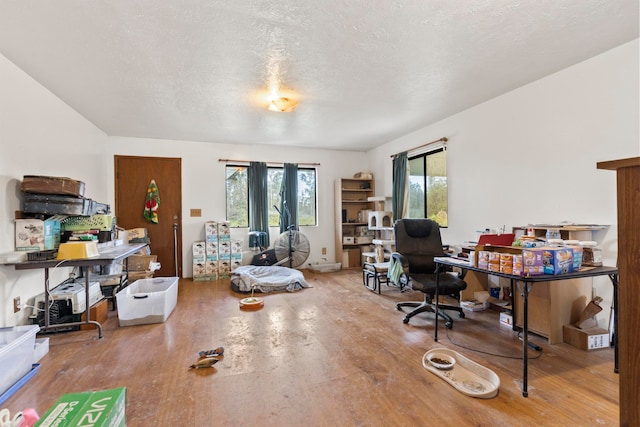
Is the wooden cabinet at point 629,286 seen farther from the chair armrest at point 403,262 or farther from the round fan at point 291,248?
the round fan at point 291,248

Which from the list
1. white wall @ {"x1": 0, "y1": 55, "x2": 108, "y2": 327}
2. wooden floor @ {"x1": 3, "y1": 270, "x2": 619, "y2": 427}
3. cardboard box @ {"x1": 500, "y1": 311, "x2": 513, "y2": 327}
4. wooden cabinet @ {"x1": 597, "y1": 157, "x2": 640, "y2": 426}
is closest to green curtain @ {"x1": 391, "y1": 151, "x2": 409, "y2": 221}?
wooden floor @ {"x1": 3, "y1": 270, "x2": 619, "y2": 427}

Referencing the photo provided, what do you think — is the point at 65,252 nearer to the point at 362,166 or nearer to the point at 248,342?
the point at 248,342

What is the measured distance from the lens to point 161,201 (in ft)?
16.8

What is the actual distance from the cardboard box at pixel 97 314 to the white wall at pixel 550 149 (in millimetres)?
4339

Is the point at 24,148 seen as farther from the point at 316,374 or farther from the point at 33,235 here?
the point at 316,374

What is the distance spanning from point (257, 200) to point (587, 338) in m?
4.76

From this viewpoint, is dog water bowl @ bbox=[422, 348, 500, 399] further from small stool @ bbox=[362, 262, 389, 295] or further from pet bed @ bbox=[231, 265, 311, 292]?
pet bed @ bbox=[231, 265, 311, 292]

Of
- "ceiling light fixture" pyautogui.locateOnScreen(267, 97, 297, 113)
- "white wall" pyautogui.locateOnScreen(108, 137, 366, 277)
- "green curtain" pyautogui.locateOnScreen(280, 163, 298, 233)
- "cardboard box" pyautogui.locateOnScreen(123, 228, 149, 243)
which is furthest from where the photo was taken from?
"green curtain" pyautogui.locateOnScreen(280, 163, 298, 233)

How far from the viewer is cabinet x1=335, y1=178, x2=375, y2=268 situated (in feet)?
19.7

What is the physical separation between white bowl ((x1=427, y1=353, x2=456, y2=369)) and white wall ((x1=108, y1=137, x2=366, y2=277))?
4.03m

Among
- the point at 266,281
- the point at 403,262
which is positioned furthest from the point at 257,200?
the point at 403,262

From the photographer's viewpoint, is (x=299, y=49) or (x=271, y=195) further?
(x=271, y=195)

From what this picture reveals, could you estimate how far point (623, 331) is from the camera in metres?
0.83

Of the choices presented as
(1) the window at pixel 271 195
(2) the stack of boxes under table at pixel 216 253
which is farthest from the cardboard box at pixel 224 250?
(1) the window at pixel 271 195
